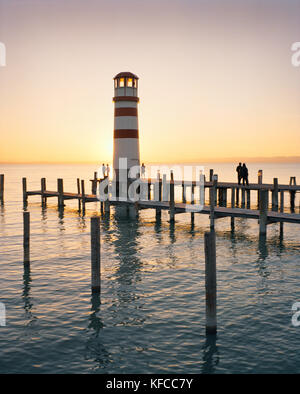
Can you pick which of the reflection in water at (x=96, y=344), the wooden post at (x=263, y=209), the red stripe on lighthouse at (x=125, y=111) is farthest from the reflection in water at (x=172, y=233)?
the reflection in water at (x=96, y=344)

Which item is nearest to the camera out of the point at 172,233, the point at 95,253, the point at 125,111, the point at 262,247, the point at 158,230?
the point at 95,253

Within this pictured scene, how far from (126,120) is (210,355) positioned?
2289 cm

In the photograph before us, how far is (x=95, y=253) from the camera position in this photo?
516 inches

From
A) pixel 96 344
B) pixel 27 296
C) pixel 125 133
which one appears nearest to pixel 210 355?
pixel 96 344

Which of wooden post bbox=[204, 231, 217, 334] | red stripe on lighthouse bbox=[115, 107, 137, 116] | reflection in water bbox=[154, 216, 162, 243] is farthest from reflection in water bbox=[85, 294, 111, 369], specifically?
red stripe on lighthouse bbox=[115, 107, 137, 116]

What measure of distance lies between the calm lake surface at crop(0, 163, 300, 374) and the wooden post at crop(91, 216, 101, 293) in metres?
0.43

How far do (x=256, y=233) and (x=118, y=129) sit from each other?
1270cm

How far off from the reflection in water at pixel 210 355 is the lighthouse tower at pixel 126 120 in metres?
21.6

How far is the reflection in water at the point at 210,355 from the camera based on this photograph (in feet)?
29.0

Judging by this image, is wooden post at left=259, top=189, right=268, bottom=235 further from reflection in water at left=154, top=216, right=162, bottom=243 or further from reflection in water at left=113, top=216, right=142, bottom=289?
reflection in water at left=113, top=216, right=142, bottom=289

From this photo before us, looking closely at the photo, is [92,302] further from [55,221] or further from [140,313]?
[55,221]

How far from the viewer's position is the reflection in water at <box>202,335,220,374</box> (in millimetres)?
8844

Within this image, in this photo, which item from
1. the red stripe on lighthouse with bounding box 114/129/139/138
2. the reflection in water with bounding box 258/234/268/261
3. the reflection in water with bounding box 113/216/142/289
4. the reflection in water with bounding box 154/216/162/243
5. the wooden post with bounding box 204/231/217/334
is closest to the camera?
the wooden post with bounding box 204/231/217/334

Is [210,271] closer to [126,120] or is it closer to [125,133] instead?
[125,133]
